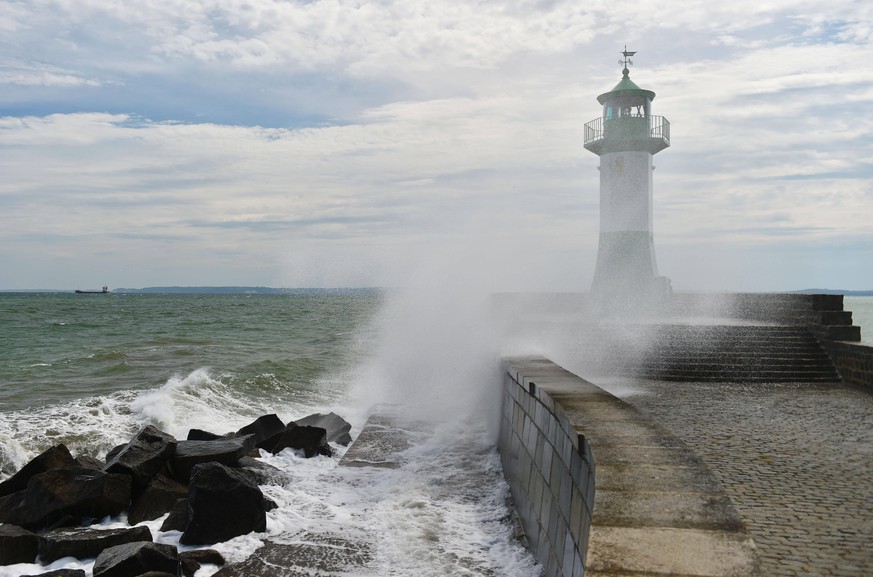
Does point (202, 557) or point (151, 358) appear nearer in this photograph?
point (202, 557)

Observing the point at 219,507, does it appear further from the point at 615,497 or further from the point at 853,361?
the point at 853,361

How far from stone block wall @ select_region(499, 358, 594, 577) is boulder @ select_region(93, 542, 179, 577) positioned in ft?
8.37

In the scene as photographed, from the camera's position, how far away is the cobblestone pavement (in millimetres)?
3572

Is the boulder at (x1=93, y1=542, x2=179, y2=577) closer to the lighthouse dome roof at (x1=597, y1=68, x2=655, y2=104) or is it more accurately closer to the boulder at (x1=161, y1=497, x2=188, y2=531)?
the boulder at (x1=161, y1=497, x2=188, y2=531)

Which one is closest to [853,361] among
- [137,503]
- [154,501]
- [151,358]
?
[154,501]

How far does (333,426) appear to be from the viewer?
10.3m

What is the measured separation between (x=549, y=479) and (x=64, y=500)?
421cm

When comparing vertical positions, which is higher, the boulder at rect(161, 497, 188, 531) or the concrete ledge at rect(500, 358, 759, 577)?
the concrete ledge at rect(500, 358, 759, 577)

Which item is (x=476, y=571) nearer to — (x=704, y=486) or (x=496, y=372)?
(x=704, y=486)

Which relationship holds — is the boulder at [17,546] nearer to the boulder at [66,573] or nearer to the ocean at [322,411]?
the ocean at [322,411]

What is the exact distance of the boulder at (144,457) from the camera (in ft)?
21.9

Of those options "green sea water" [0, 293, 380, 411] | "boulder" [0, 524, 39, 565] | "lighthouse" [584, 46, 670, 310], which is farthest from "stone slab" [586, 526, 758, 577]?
"lighthouse" [584, 46, 670, 310]

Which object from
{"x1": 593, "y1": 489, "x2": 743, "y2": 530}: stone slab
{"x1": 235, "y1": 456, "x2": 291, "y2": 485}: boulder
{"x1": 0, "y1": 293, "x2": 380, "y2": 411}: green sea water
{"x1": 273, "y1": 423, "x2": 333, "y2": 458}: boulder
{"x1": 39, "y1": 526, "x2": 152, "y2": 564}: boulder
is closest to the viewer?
{"x1": 593, "y1": 489, "x2": 743, "y2": 530}: stone slab

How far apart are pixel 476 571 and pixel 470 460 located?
317 cm
